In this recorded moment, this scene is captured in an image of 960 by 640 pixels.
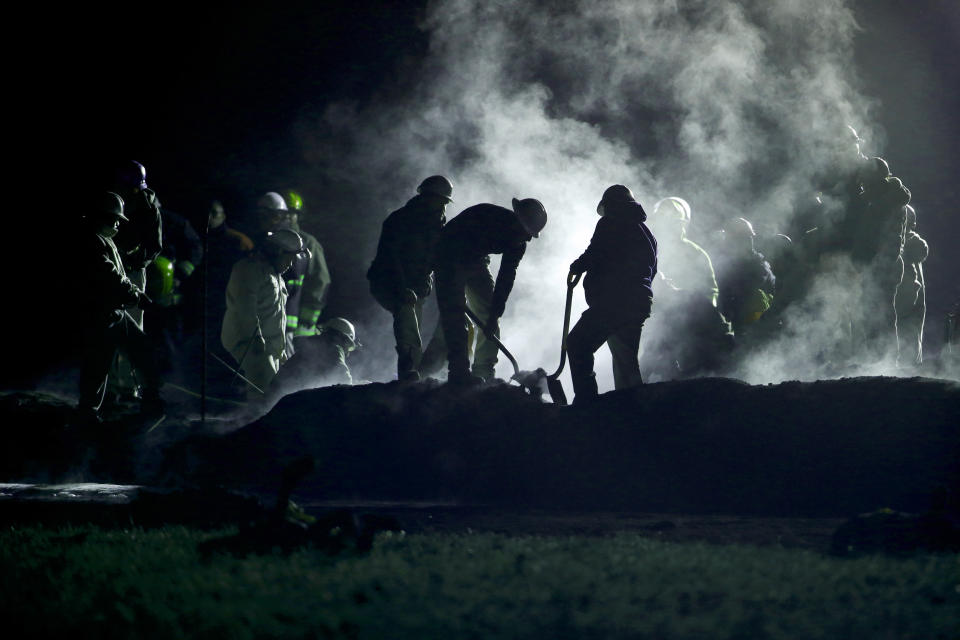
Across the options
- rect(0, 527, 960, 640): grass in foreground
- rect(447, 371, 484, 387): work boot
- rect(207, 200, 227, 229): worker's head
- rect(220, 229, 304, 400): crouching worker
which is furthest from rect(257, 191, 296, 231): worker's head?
rect(0, 527, 960, 640): grass in foreground

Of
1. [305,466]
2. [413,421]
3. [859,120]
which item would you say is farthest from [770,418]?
[859,120]

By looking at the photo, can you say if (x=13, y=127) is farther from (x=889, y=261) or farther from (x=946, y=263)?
(x=946, y=263)

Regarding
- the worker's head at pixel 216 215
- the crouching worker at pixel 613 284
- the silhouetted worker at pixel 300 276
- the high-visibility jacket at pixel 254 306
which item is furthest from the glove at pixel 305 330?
the crouching worker at pixel 613 284

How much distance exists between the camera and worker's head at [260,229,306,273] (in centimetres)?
1195

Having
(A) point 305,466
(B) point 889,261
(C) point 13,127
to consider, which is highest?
(C) point 13,127

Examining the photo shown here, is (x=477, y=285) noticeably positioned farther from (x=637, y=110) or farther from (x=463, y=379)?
(x=637, y=110)

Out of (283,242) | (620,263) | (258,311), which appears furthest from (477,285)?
(283,242)

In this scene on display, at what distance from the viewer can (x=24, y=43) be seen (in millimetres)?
14078

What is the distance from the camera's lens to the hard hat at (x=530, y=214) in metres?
9.09

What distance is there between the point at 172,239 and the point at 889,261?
7.36 metres

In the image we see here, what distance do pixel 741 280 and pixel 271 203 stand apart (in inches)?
215

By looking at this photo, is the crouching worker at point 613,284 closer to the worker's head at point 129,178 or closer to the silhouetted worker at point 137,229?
the silhouetted worker at point 137,229

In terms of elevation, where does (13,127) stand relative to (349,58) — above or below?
below

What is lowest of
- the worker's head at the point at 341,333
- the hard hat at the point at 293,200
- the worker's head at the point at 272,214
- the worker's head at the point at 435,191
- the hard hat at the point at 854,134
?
the worker's head at the point at 341,333
